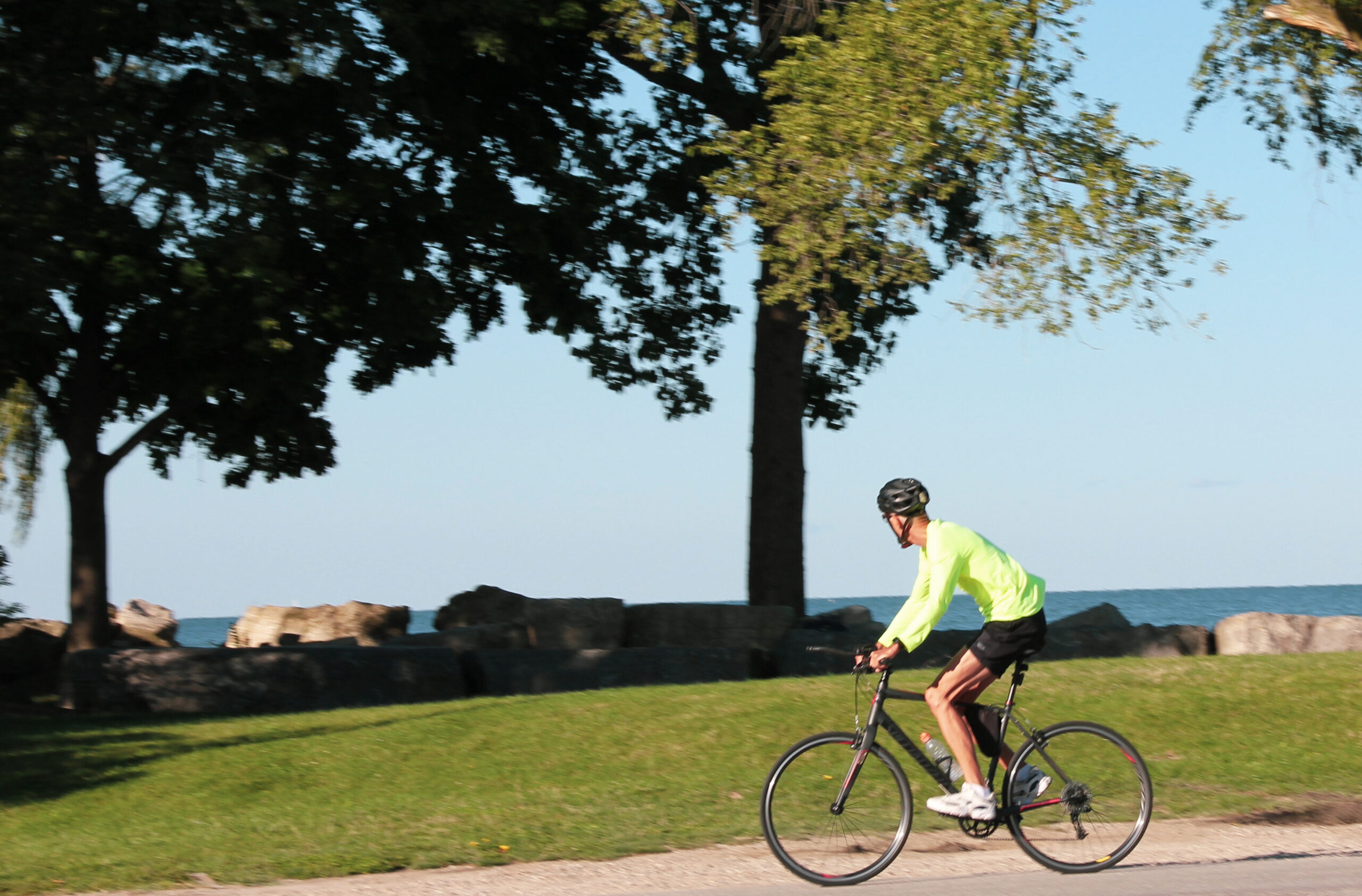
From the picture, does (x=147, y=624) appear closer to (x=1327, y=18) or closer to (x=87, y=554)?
(x=87, y=554)

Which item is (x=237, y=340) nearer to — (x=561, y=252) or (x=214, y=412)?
(x=214, y=412)

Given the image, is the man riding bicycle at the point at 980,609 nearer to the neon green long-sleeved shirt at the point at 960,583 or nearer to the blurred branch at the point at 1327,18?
the neon green long-sleeved shirt at the point at 960,583

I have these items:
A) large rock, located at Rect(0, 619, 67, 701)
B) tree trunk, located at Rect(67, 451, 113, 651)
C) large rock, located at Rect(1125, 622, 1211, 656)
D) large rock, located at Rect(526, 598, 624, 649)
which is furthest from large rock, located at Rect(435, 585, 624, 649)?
large rock, located at Rect(1125, 622, 1211, 656)

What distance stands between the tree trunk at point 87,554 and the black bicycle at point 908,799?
14.3 meters

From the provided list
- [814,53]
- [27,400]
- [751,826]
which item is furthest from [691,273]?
[751,826]

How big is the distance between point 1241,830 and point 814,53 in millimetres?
9558

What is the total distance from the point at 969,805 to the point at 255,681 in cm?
1075

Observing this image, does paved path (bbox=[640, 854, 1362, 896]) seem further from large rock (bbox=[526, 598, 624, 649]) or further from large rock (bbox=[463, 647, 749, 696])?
large rock (bbox=[526, 598, 624, 649])

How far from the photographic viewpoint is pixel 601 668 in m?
15.9

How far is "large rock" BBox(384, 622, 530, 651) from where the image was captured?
18.7 meters

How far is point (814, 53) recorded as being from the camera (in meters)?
15.2

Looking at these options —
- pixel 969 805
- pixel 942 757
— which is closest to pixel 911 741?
pixel 942 757

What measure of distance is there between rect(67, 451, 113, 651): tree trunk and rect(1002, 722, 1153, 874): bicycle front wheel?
1492cm

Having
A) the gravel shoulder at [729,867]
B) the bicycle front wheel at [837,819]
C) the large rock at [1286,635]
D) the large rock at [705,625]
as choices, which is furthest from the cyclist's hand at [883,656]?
the large rock at [1286,635]
